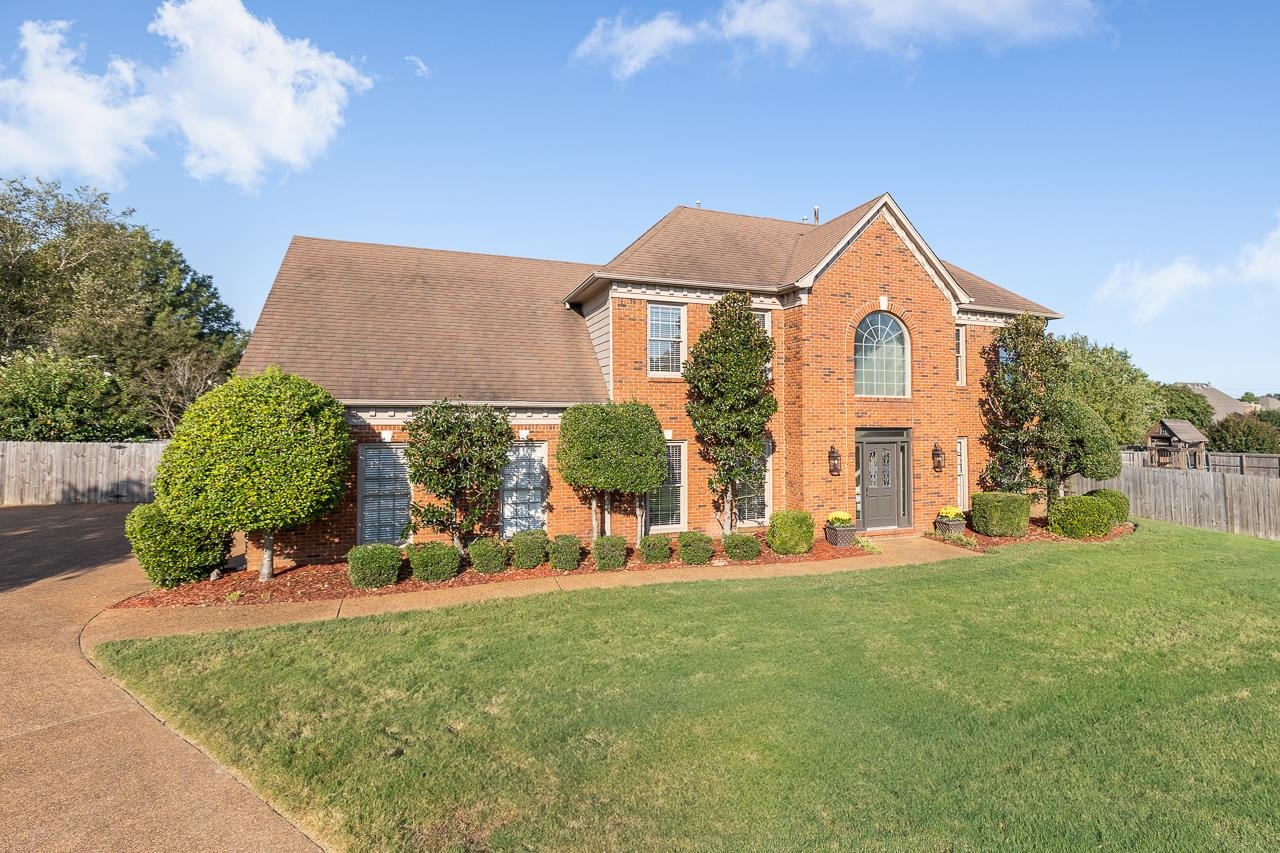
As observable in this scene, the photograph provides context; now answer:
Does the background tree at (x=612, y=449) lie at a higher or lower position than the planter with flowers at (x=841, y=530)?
higher

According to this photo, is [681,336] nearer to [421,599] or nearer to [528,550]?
[528,550]

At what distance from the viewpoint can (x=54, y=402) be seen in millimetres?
22812

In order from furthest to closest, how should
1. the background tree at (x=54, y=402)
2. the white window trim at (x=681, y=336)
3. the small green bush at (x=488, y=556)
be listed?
the background tree at (x=54, y=402) → the white window trim at (x=681, y=336) → the small green bush at (x=488, y=556)

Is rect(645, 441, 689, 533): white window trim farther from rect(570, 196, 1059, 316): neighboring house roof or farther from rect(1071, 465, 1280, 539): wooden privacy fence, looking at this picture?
rect(1071, 465, 1280, 539): wooden privacy fence

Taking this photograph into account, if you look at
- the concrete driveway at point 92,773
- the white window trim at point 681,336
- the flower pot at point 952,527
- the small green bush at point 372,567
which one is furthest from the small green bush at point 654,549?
the concrete driveway at point 92,773

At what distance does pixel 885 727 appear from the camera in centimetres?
551

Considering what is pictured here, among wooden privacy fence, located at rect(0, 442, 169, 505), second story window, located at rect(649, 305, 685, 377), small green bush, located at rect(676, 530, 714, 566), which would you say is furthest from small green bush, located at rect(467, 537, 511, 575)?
wooden privacy fence, located at rect(0, 442, 169, 505)

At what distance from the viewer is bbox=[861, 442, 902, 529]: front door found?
15.3 metres

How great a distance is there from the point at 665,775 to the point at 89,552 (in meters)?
15.3

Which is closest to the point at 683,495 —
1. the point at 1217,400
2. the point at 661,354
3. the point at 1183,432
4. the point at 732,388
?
the point at 732,388

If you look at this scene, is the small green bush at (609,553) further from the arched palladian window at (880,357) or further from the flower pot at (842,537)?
the arched palladian window at (880,357)

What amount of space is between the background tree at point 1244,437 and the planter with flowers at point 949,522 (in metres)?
38.0

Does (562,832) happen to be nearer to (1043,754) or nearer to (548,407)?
(1043,754)

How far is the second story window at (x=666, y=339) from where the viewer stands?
14516 mm
